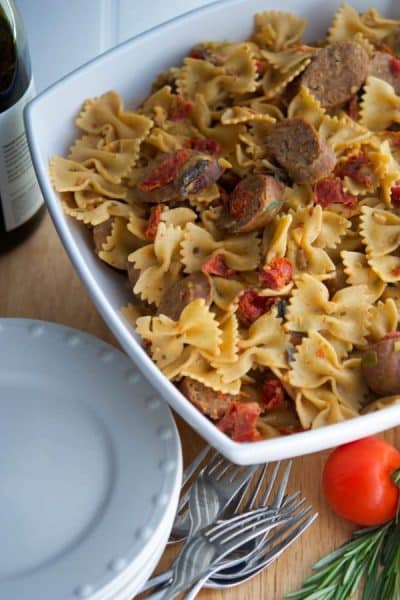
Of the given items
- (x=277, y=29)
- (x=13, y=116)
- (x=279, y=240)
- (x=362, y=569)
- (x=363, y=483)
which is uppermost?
(x=277, y=29)

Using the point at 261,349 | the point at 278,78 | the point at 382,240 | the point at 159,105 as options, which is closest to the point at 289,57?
the point at 278,78

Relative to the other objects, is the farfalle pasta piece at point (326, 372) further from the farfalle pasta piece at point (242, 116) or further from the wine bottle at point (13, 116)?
the wine bottle at point (13, 116)

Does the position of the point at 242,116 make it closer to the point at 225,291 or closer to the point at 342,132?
the point at 342,132

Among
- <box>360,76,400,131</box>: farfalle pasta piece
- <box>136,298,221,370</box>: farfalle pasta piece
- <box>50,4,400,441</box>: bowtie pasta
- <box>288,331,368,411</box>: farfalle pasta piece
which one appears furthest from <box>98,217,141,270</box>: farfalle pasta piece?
<box>360,76,400,131</box>: farfalle pasta piece

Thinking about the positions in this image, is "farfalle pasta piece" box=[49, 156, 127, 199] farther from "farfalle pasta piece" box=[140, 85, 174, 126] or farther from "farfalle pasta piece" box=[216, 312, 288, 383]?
"farfalle pasta piece" box=[216, 312, 288, 383]

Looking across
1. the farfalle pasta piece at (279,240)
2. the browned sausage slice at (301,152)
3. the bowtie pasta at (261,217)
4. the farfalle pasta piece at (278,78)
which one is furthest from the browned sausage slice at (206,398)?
the farfalle pasta piece at (278,78)

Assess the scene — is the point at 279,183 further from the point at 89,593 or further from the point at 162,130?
the point at 89,593

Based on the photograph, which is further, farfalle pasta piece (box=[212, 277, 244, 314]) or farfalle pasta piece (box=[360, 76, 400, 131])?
farfalle pasta piece (box=[360, 76, 400, 131])
